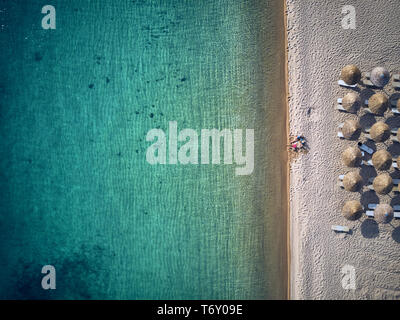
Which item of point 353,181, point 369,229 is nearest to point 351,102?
point 353,181

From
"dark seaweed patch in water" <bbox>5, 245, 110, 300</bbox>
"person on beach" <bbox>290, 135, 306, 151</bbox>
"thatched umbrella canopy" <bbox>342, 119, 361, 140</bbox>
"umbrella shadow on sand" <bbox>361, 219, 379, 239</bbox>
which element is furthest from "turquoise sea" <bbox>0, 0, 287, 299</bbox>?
"umbrella shadow on sand" <bbox>361, 219, 379, 239</bbox>

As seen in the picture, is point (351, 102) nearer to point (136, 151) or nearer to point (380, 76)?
point (380, 76)

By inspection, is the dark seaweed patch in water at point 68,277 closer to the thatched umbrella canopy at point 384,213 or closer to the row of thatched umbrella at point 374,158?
the row of thatched umbrella at point 374,158

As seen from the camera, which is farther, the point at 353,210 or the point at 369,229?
the point at 369,229

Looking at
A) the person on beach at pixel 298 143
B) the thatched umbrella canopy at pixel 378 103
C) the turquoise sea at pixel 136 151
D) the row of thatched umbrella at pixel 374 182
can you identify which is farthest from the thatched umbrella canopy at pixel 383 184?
the turquoise sea at pixel 136 151

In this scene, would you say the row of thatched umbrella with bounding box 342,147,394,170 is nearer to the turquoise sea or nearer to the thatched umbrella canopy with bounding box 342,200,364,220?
the thatched umbrella canopy with bounding box 342,200,364,220

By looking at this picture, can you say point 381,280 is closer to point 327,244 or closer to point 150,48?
point 327,244
